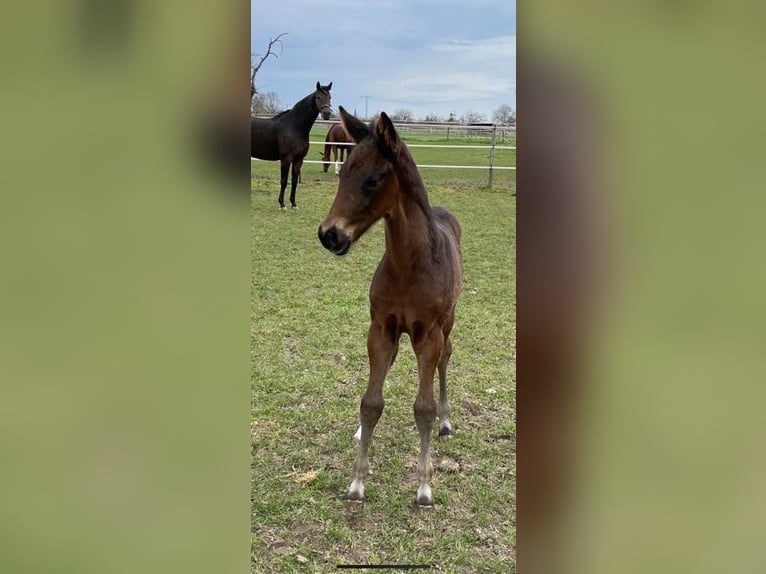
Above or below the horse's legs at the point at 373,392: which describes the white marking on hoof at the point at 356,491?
below

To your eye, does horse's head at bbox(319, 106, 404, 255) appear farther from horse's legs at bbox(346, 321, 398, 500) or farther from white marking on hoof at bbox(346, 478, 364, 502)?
white marking on hoof at bbox(346, 478, 364, 502)

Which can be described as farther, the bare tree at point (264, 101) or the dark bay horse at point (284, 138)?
the dark bay horse at point (284, 138)

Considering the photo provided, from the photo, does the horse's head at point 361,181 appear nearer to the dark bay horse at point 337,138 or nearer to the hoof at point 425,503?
the dark bay horse at point 337,138

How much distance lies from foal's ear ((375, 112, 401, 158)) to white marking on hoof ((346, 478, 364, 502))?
1.47 m

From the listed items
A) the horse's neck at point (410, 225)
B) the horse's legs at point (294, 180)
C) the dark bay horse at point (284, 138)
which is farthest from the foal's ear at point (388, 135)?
the dark bay horse at point (284, 138)

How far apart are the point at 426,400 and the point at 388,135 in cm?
118

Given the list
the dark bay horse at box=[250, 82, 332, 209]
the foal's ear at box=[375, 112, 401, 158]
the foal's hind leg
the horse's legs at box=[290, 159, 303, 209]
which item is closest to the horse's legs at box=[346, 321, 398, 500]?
the foal's hind leg

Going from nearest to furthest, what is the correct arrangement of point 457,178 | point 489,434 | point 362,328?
1. point 489,434
2. point 362,328
3. point 457,178

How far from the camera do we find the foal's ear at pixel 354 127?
5.63 ft

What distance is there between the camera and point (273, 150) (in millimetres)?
7020

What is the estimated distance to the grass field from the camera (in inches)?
88.5
